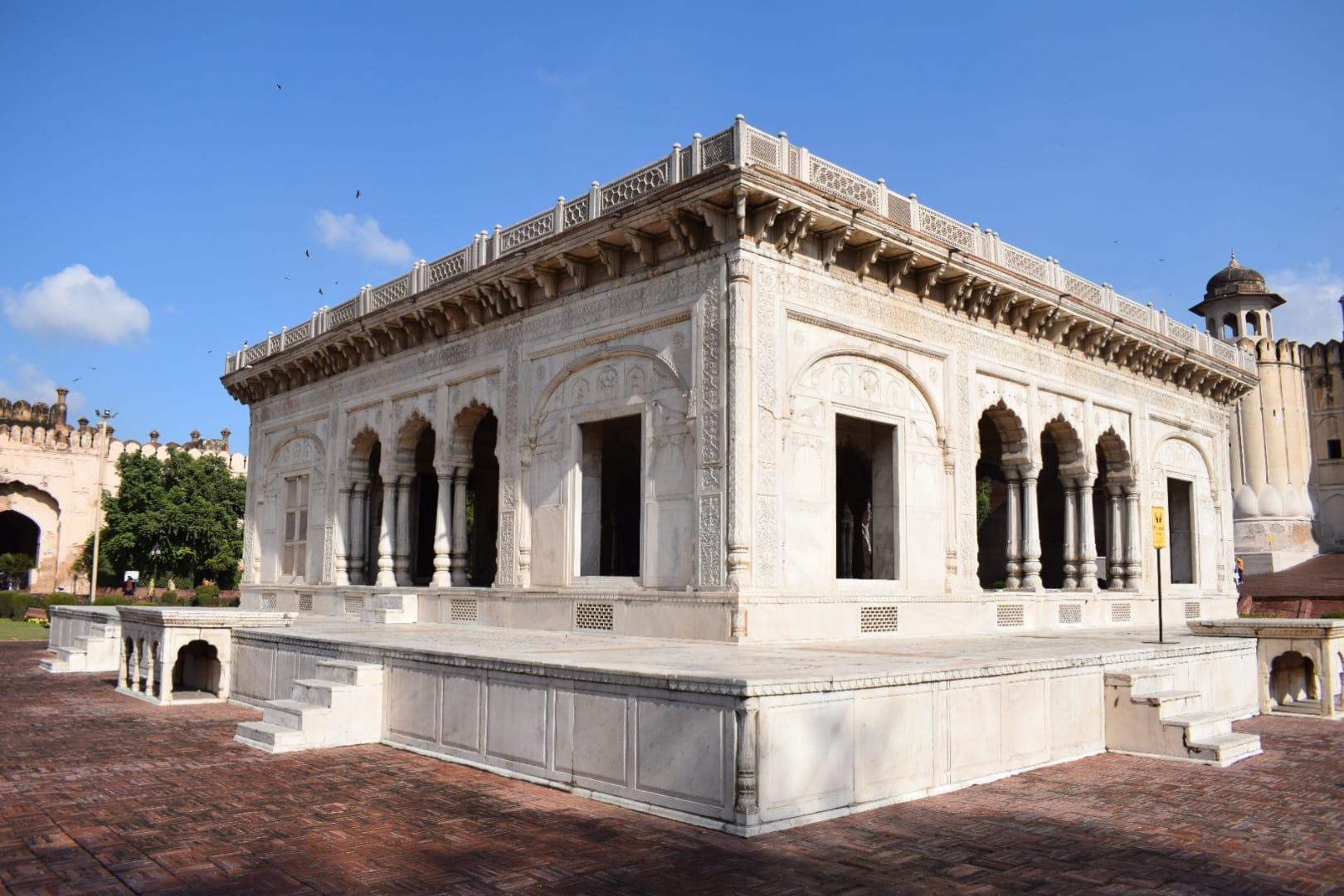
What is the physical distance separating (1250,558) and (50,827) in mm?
41826

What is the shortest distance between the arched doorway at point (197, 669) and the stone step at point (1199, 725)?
Answer: 1064cm

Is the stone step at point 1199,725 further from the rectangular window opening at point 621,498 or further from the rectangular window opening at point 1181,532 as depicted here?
the rectangular window opening at point 1181,532

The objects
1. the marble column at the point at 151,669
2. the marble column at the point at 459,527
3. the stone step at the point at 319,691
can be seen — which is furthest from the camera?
the marble column at the point at 459,527

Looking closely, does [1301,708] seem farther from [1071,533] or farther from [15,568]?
[15,568]

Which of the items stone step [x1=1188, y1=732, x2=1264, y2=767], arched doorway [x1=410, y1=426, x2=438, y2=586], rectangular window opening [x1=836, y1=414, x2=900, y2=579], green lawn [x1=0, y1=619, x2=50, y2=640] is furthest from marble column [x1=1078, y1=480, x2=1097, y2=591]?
green lawn [x1=0, y1=619, x2=50, y2=640]

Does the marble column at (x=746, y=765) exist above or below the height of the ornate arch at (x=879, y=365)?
below

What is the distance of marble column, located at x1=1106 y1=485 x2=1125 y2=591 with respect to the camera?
66.0 ft

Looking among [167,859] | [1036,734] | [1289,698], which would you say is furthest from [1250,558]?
[167,859]

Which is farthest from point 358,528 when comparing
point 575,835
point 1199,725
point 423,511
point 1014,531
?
point 1199,725

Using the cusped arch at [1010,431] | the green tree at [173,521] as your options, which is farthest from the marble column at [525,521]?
the green tree at [173,521]

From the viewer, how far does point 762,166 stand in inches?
472

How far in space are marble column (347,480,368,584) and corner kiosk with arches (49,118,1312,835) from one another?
0.08m

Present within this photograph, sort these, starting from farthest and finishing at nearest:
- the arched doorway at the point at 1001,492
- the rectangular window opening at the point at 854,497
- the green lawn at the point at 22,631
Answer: the green lawn at the point at 22,631 < the rectangular window opening at the point at 854,497 < the arched doorway at the point at 1001,492

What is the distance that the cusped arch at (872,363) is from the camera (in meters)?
13.0
